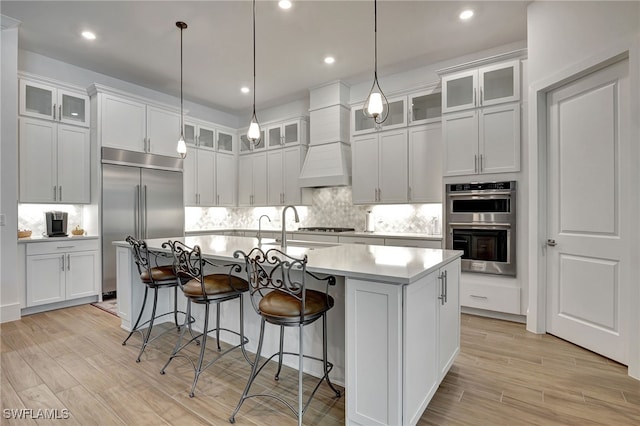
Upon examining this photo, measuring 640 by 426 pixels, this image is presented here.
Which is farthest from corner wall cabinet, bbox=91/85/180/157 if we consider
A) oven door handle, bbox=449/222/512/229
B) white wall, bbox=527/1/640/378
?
white wall, bbox=527/1/640/378

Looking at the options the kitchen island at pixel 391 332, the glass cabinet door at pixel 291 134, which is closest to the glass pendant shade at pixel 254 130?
the kitchen island at pixel 391 332

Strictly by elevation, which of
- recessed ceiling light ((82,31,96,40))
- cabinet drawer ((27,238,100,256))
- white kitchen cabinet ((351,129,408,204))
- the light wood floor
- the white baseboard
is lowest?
the light wood floor

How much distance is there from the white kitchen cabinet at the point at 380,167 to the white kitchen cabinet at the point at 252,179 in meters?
2.00

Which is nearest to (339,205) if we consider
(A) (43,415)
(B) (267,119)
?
(B) (267,119)

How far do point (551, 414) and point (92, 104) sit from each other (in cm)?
585

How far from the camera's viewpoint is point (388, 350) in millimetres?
1614

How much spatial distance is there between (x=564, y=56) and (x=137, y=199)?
17.6 feet

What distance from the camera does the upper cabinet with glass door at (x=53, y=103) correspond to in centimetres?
399

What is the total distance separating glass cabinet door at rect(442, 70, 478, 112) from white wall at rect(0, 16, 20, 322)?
4850 mm

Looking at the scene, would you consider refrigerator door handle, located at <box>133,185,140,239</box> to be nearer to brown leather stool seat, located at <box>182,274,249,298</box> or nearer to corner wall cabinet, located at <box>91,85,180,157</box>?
corner wall cabinet, located at <box>91,85,180,157</box>

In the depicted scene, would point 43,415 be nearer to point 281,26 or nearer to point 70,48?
point 281,26

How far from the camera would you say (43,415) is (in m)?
1.95

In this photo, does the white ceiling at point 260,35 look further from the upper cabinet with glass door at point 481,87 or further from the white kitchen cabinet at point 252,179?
the white kitchen cabinet at point 252,179

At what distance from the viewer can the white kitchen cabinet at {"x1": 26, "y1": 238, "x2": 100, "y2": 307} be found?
3.89m
